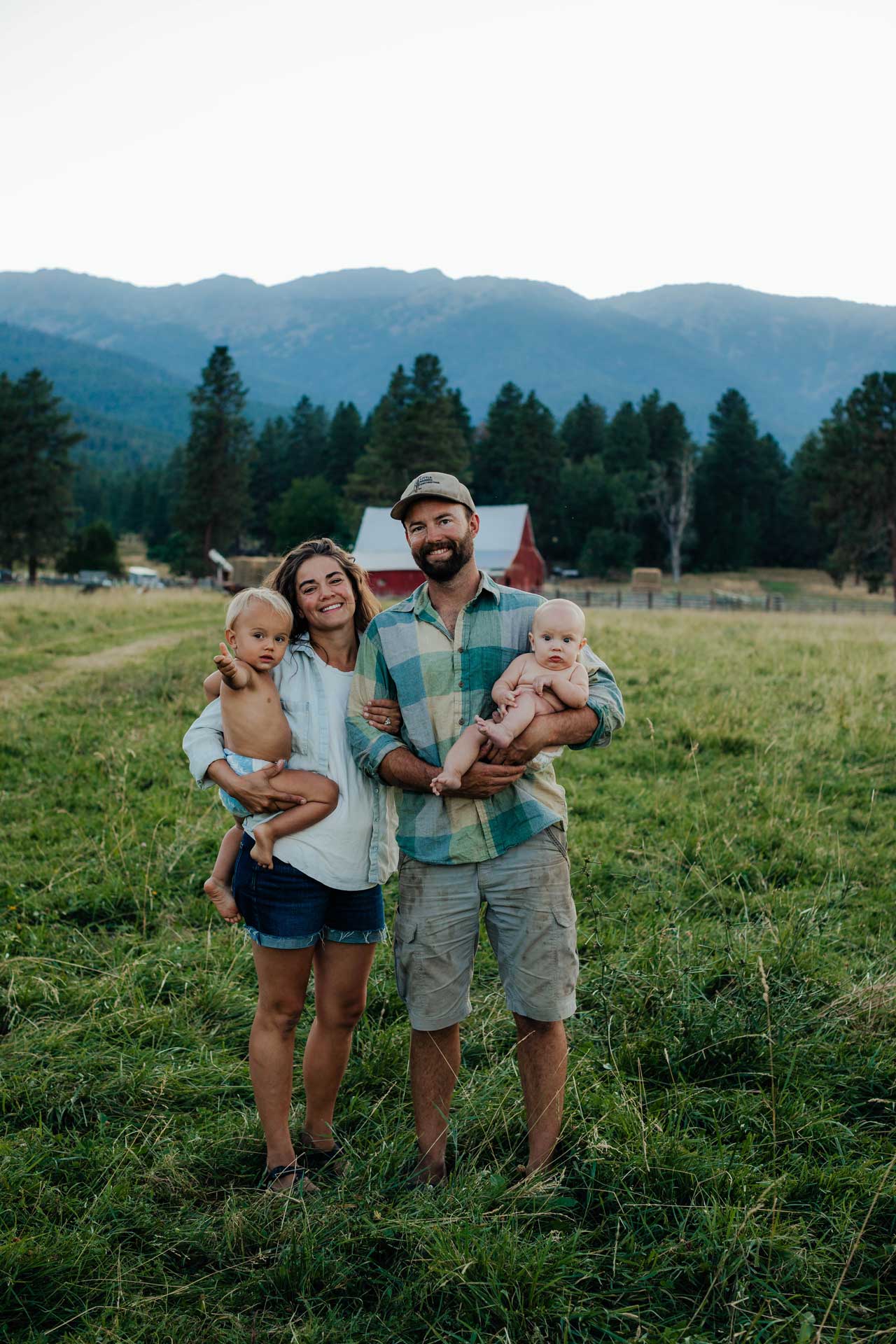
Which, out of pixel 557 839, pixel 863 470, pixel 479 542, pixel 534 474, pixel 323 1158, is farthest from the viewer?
pixel 534 474

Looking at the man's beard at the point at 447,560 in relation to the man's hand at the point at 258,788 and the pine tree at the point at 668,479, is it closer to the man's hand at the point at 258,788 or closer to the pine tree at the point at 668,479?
the man's hand at the point at 258,788

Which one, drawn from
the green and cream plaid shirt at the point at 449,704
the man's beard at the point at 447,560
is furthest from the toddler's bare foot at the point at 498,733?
the man's beard at the point at 447,560

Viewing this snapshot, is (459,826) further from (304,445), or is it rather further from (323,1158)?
(304,445)

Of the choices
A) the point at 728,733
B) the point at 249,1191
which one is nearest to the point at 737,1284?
the point at 249,1191

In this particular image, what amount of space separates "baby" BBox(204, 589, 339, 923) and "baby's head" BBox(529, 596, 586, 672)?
820 mm

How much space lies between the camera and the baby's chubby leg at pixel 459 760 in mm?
2801

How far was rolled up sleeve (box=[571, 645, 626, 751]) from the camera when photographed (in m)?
3.03

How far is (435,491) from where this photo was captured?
9.42 feet

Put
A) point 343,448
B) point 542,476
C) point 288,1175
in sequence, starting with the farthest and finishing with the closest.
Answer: point 343,448 < point 542,476 < point 288,1175

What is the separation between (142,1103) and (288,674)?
5.84ft

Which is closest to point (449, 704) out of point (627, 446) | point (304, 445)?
point (627, 446)

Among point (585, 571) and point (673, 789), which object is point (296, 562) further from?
point (585, 571)

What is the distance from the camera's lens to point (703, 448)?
69812 millimetres

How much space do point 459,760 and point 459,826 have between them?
0.84 ft
